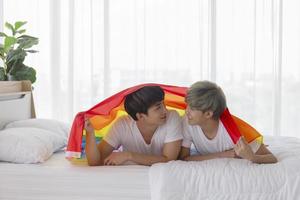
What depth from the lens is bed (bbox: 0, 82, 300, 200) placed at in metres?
1.63

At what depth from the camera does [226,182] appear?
65.0 inches

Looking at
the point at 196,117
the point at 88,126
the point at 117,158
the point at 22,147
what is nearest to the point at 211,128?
the point at 196,117

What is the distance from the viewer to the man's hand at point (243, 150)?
67.8 inches

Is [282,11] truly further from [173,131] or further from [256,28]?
[173,131]

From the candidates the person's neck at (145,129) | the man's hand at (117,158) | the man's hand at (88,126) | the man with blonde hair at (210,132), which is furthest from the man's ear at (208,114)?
the man's hand at (88,126)

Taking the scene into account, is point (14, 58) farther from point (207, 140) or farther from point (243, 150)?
point (243, 150)

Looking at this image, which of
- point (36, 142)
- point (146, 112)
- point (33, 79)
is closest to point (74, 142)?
point (36, 142)

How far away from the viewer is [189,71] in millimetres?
3713

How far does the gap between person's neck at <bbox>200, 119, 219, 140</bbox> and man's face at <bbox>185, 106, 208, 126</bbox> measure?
5 cm

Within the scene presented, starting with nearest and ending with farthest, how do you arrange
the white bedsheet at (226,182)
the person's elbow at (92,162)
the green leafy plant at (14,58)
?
the white bedsheet at (226,182) → the person's elbow at (92,162) → the green leafy plant at (14,58)

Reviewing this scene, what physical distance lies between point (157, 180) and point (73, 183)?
0.37m

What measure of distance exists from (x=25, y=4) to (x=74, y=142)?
234cm

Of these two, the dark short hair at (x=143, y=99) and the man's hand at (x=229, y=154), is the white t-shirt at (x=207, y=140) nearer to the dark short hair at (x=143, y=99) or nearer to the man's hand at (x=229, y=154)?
the man's hand at (x=229, y=154)

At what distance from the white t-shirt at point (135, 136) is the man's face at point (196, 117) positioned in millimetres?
82
